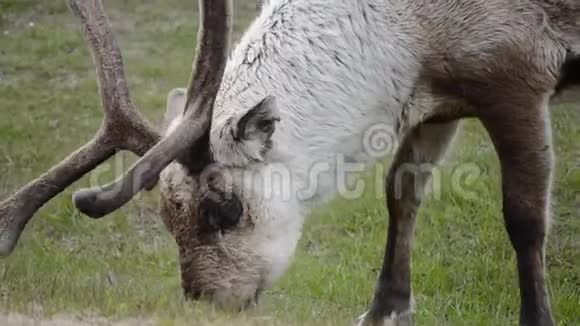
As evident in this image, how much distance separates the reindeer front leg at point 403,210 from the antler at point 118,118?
62.8 inches

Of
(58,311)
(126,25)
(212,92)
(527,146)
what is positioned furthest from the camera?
(126,25)

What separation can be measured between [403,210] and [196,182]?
1710 millimetres

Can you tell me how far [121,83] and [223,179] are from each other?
2.09ft

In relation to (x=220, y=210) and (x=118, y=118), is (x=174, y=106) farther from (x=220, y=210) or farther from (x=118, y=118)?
(x=220, y=210)

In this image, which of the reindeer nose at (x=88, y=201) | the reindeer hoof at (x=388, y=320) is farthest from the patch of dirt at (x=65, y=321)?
the reindeer hoof at (x=388, y=320)

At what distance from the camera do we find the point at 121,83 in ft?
17.5

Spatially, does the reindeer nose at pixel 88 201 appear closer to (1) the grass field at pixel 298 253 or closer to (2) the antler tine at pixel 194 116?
(2) the antler tine at pixel 194 116

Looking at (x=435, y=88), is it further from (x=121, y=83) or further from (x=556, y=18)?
(x=121, y=83)

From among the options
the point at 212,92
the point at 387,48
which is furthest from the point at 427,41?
the point at 212,92

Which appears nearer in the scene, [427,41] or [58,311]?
[58,311]

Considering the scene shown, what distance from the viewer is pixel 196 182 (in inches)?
211

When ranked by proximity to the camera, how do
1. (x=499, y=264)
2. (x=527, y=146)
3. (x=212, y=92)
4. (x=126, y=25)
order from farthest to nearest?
(x=126, y=25) < (x=499, y=264) < (x=527, y=146) < (x=212, y=92)

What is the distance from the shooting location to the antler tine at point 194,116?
4.87 metres
